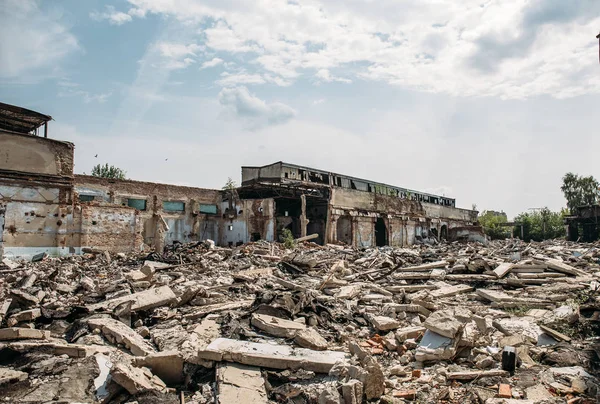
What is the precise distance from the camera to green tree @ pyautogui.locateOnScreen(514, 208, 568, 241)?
40.9 meters

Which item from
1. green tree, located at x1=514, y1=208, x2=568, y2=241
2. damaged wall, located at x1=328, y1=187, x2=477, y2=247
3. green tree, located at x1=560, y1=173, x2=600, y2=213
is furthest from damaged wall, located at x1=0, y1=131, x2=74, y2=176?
green tree, located at x1=560, y1=173, x2=600, y2=213

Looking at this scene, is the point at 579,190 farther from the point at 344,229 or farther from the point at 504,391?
the point at 504,391

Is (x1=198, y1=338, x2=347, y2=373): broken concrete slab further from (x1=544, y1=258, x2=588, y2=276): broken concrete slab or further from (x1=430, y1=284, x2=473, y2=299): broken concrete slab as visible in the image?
(x1=544, y1=258, x2=588, y2=276): broken concrete slab

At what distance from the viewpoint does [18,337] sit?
5.05 m

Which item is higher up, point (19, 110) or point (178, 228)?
point (19, 110)

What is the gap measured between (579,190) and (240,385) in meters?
57.7

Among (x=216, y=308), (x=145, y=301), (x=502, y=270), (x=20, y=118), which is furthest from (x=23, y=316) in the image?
(x=20, y=118)

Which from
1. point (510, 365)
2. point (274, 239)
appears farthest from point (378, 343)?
point (274, 239)

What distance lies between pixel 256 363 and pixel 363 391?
1.27 meters

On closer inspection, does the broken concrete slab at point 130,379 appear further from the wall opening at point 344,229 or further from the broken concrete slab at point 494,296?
the wall opening at point 344,229

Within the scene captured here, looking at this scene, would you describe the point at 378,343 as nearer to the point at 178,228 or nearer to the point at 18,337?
the point at 18,337

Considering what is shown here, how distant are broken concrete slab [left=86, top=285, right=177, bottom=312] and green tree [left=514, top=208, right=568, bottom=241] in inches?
1737

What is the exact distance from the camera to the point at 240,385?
3.88 metres

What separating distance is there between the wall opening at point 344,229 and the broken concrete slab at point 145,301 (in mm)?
20984
